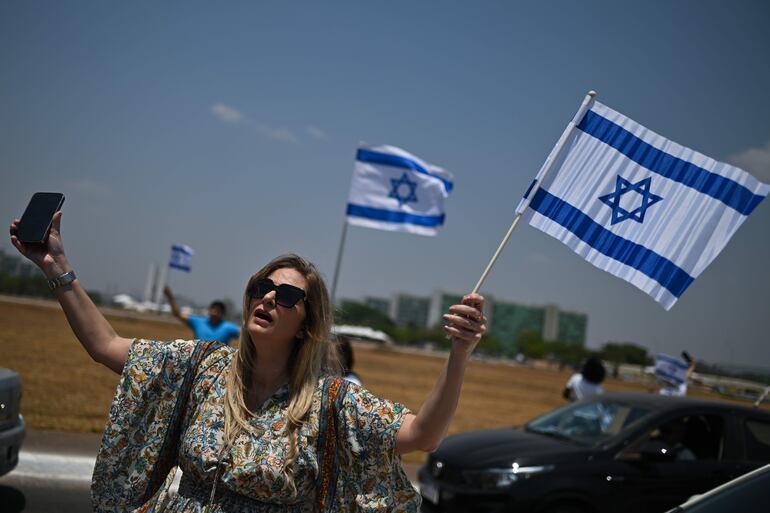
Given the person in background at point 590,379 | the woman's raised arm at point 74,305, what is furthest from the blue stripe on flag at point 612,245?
the person in background at point 590,379

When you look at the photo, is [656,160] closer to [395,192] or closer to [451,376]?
[451,376]

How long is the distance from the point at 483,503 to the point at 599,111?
4083mm

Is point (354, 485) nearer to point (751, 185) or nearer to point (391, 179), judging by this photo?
point (751, 185)

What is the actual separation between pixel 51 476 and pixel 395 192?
6961 mm

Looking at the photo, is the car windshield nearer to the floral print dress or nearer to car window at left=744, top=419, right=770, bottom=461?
car window at left=744, top=419, right=770, bottom=461

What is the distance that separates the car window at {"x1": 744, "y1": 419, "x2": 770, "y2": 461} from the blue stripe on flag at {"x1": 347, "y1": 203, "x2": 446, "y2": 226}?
644 cm

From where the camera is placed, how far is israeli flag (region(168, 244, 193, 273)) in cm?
1730

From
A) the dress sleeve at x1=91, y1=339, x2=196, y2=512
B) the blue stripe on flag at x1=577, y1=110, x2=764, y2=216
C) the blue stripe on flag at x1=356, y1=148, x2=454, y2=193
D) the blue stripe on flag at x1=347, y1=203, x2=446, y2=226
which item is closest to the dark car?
the blue stripe on flag at x1=577, y1=110, x2=764, y2=216

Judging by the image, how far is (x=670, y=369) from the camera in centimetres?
1534

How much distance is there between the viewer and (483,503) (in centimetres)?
663

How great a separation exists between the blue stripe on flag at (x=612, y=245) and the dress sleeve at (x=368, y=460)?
156 centimetres

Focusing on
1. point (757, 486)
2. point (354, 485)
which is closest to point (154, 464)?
point (354, 485)

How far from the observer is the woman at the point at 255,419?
97.7 inches

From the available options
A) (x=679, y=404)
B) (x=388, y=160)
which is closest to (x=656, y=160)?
(x=679, y=404)
